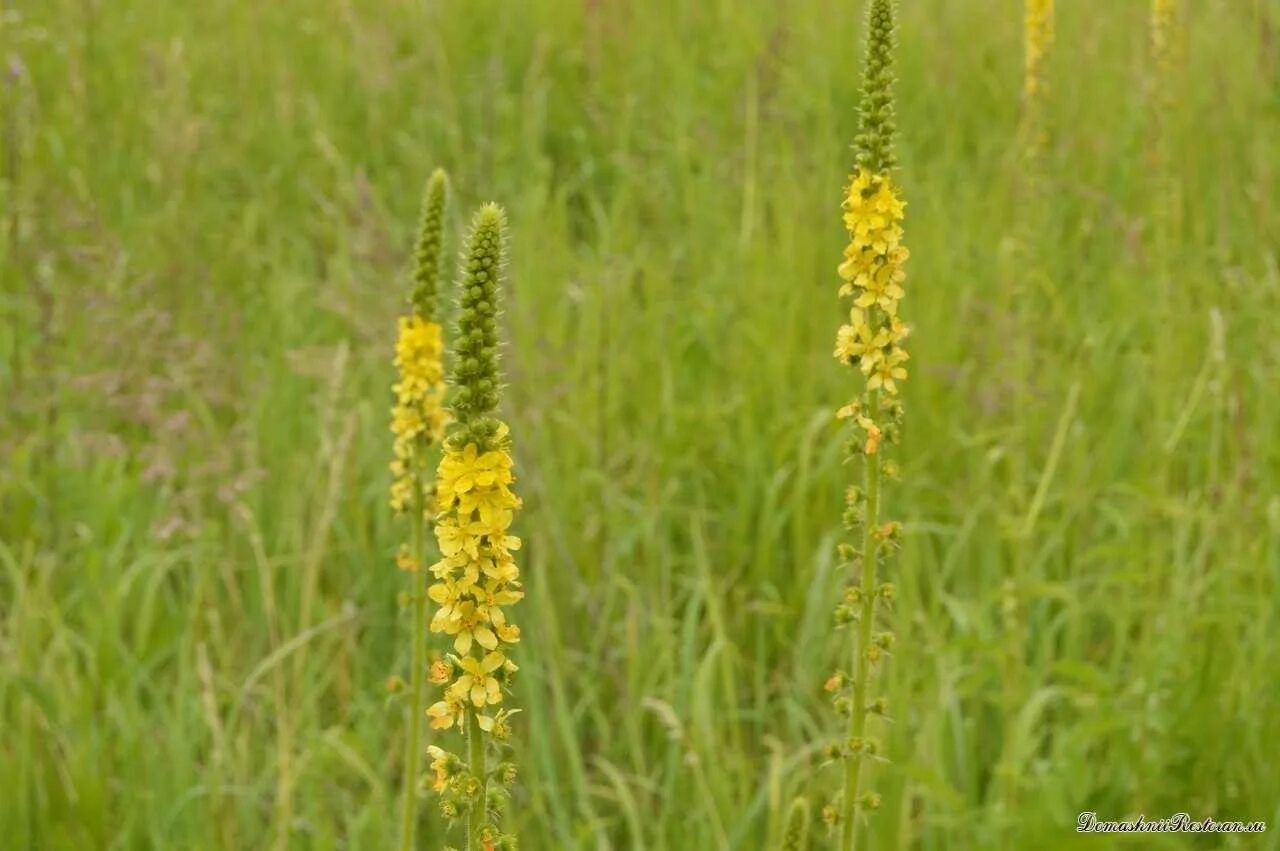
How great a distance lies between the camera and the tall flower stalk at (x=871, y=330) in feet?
5.97

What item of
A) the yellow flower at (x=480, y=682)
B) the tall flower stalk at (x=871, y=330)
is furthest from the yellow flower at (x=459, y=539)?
the tall flower stalk at (x=871, y=330)

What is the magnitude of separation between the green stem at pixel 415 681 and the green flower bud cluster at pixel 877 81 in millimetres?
876

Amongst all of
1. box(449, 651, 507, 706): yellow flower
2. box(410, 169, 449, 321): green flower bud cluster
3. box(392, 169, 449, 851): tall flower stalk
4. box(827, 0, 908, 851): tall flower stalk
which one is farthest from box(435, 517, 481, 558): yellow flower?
box(410, 169, 449, 321): green flower bud cluster

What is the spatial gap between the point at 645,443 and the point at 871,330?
2.34 m

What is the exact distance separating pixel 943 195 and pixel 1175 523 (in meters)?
2.18

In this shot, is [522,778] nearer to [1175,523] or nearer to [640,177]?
[1175,523]

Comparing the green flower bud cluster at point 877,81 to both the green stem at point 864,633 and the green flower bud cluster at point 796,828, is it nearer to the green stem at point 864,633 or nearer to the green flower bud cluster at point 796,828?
the green stem at point 864,633

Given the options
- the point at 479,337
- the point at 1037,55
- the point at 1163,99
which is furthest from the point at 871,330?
the point at 1163,99

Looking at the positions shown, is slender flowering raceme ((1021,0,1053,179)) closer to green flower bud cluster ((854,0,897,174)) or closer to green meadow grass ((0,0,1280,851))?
green meadow grass ((0,0,1280,851))

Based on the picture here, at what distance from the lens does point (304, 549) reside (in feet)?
13.0

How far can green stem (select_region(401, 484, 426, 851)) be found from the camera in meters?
2.09

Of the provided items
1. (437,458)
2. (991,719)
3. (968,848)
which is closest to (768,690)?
(991,719)

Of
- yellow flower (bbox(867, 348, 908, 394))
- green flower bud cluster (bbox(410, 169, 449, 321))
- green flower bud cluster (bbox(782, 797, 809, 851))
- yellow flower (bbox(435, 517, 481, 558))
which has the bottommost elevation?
green flower bud cluster (bbox(782, 797, 809, 851))

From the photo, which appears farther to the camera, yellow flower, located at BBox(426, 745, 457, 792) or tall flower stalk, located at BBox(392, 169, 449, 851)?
tall flower stalk, located at BBox(392, 169, 449, 851)
